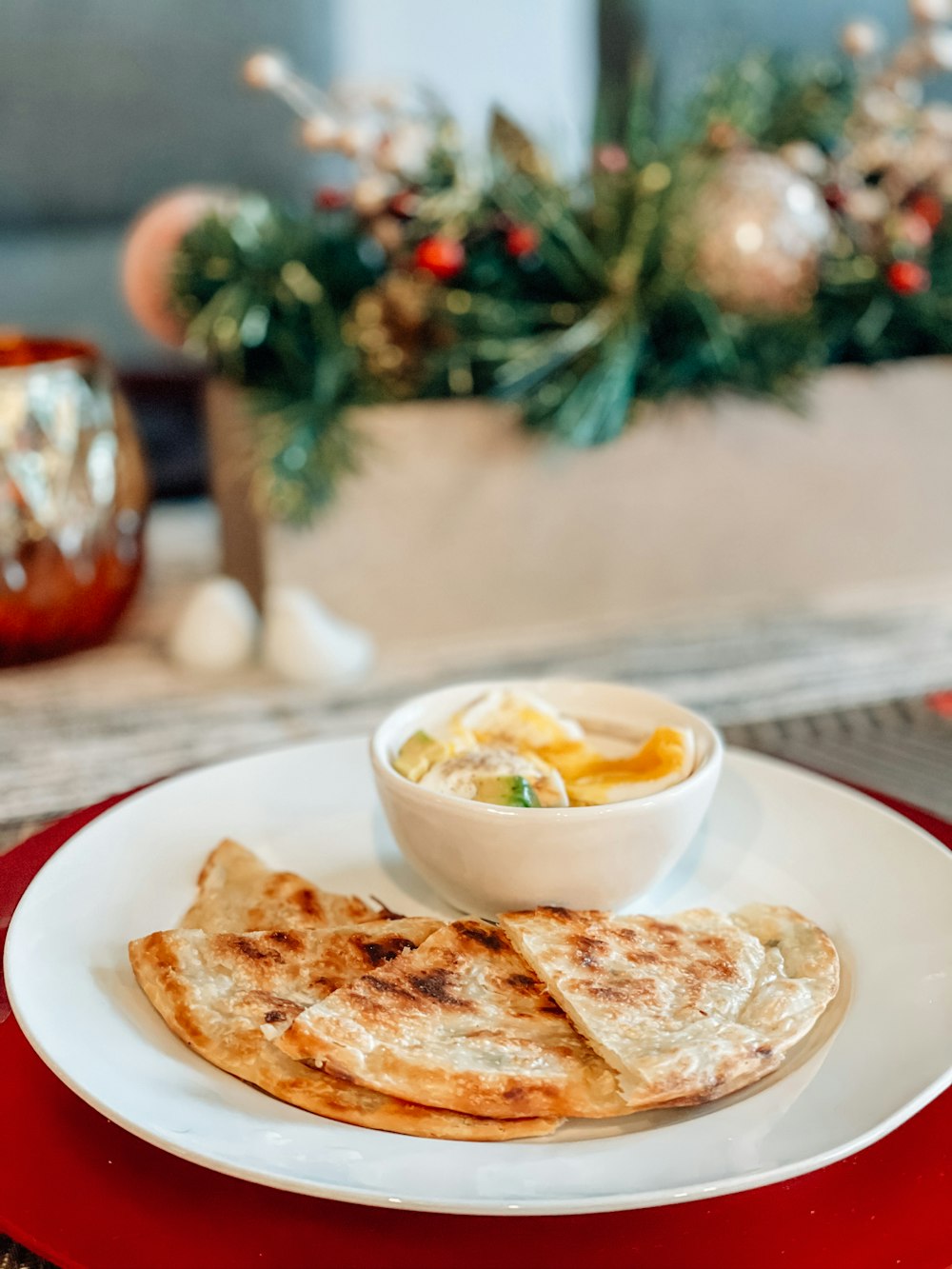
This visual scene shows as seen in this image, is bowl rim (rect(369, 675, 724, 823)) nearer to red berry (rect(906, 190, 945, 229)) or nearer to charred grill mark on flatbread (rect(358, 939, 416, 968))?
charred grill mark on flatbread (rect(358, 939, 416, 968))

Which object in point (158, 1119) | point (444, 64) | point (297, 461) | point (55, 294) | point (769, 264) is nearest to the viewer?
point (158, 1119)

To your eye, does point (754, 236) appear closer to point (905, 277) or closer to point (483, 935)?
point (905, 277)

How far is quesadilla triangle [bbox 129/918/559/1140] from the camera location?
0.47 m

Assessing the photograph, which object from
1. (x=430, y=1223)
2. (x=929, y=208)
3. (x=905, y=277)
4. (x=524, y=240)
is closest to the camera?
(x=430, y=1223)

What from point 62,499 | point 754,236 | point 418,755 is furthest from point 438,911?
point 754,236

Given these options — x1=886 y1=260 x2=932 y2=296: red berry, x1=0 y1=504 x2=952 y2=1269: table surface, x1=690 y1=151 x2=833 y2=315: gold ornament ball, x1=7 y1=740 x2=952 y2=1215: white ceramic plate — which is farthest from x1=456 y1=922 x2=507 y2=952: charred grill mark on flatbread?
x1=886 y1=260 x2=932 y2=296: red berry

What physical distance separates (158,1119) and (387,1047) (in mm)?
96

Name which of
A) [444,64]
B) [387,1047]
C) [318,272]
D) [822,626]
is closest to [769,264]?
[822,626]

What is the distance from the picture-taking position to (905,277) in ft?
4.77

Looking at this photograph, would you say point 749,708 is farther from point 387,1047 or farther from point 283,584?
point 387,1047

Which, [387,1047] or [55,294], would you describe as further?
[55,294]

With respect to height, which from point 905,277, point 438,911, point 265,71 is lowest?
point 438,911

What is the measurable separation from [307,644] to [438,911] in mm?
578

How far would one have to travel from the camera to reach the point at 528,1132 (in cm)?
46
